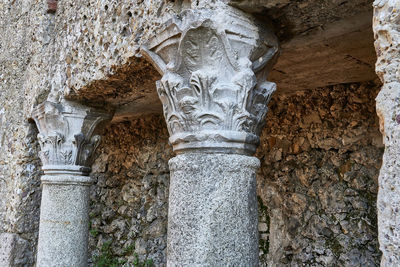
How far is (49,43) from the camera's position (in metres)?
4.32

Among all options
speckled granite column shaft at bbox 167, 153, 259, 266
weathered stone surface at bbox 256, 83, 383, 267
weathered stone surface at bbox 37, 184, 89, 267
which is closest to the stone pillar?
speckled granite column shaft at bbox 167, 153, 259, 266

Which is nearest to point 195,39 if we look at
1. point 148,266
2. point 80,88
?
point 80,88

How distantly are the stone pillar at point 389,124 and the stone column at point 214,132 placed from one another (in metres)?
0.78

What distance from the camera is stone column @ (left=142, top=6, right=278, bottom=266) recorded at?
202 centimetres

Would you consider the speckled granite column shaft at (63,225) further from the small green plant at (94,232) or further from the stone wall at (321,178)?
the small green plant at (94,232)

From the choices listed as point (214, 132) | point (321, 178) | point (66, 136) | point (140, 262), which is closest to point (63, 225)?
point (66, 136)

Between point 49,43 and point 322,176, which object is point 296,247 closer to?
point 322,176

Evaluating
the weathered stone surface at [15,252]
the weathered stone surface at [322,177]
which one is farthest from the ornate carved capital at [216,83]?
the weathered stone surface at [15,252]

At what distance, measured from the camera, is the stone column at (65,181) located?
12.2 feet

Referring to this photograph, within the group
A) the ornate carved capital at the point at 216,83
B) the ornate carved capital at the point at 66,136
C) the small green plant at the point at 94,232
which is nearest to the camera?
the ornate carved capital at the point at 216,83

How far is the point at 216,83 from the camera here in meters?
2.16

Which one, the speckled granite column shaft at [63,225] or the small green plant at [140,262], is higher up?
the speckled granite column shaft at [63,225]

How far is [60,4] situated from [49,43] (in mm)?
412

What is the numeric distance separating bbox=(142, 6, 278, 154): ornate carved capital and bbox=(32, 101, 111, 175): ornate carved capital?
1.87m
